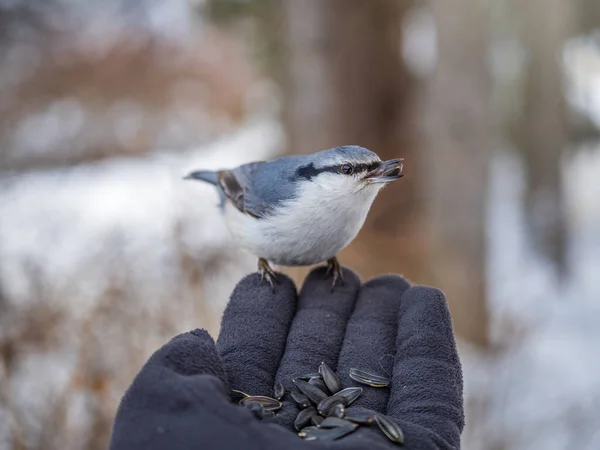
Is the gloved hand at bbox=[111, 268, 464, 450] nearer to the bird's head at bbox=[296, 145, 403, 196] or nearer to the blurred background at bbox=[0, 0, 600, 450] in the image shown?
the bird's head at bbox=[296, 145, 403, 196]

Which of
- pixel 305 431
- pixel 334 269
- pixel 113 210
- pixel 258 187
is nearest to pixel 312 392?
pixel 305 431

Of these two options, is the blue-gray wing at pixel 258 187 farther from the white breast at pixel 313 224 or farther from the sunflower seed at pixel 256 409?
the sunflower seed at pixel 256 409

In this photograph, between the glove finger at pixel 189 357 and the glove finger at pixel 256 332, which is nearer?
the glove finger at pixel 189 357

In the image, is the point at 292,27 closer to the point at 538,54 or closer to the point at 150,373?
the point at 538,54

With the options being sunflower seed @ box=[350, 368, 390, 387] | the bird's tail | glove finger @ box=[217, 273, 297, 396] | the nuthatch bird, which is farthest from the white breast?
the bird's tail

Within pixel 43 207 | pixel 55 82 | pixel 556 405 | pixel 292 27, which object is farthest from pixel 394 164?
pixel 55 82

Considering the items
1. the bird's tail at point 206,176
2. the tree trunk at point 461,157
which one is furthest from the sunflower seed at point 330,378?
the tree trunk at point 461,157
